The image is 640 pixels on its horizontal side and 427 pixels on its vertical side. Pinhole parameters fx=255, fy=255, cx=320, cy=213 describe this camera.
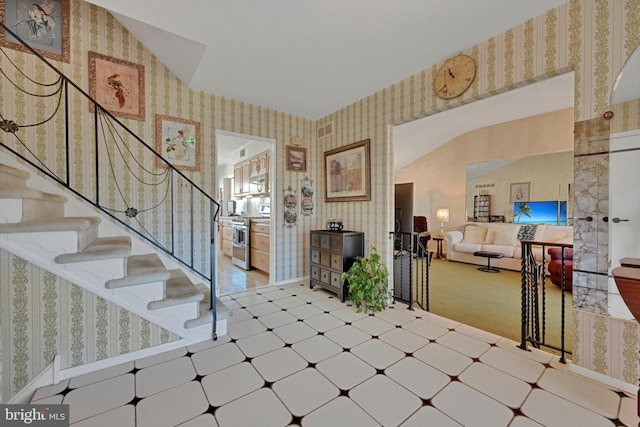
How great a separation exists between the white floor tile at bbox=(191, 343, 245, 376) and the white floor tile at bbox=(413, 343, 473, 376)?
1.41m

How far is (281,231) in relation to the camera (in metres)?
3.94

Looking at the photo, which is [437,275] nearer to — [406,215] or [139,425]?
[406,215]

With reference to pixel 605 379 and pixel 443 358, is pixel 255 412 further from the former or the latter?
pixel 605 379

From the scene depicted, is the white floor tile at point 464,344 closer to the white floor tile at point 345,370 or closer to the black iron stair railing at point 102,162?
the white floor tile at point 345,370

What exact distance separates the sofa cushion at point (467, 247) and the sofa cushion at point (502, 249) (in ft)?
0.43

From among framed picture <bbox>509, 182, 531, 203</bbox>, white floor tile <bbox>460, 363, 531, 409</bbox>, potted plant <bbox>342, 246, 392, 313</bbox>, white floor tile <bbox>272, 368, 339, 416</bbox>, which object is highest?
framed picture <bbox>509, 182, 531, 203</bbox>

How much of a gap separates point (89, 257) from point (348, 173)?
116 inches

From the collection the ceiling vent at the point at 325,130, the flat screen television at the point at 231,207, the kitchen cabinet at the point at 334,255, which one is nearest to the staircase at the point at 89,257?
the kitchen cabinet at the point at 334,255

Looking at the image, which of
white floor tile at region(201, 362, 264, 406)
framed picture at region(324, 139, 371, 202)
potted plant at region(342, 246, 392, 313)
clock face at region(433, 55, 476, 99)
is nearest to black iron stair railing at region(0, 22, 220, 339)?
white floor tile at region(201, 362, 264, 406)

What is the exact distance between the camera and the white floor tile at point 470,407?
1364 millimetres

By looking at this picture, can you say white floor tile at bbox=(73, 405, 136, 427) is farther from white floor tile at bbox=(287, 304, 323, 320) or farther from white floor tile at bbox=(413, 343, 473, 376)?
white floor tile at bbox=(413, 343, 473, 376)

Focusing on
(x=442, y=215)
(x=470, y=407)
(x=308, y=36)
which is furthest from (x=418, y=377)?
(x=442, y=215)

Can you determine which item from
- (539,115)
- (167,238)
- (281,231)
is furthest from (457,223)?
(167,238)

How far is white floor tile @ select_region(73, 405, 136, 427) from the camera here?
4.41ft
